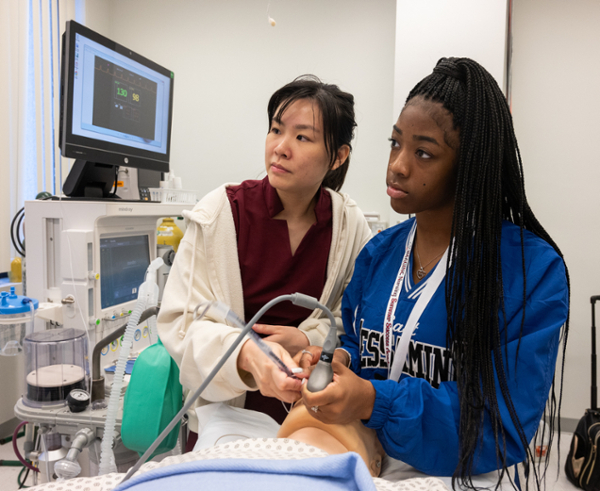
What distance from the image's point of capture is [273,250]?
1253 mm

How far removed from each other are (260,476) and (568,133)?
301 centimetres

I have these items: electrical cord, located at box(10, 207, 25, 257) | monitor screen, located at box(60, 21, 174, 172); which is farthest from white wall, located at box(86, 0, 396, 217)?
monitor screen, located at box(60, 21, 174, 172)

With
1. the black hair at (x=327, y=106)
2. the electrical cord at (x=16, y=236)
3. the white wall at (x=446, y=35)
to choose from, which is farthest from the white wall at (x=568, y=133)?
the electrical cord at (x=16, y=236)

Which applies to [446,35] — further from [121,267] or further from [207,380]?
[207,380]

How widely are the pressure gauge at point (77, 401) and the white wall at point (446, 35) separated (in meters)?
2.20

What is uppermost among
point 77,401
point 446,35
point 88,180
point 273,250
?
point 446,35

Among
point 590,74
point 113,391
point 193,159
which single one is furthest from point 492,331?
point 193,159

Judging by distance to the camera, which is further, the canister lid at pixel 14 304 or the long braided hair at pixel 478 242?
the canister lid at pixel 14 304

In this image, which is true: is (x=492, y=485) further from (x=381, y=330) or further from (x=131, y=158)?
(x=131, y=158)

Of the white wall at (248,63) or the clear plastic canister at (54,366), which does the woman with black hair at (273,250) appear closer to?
the clear plastic canister at (54,366)

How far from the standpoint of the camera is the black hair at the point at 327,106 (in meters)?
1.19

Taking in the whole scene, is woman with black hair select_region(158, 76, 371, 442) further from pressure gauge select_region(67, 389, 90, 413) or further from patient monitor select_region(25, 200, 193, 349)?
patient monitor select_region(25, 200, 193, 349)

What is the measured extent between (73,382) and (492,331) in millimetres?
1244

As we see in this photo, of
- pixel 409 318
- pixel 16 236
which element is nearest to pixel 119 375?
pixel 409 318
